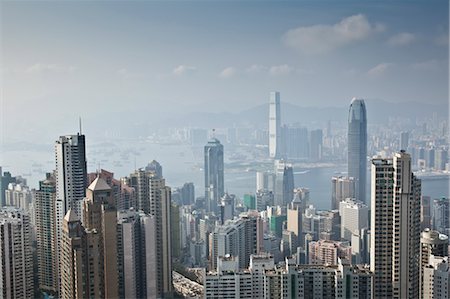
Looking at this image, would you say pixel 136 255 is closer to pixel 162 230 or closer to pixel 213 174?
pixel 162 230

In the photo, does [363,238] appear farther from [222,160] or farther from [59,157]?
[59,157]

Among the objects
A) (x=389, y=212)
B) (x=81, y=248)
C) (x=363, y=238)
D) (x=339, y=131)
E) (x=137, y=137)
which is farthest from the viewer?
(x=339, y=131)

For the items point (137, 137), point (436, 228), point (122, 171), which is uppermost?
point (137, 137)

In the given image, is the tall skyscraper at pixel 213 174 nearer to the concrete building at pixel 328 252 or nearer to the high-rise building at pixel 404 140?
the concrete building at pixel 328 252

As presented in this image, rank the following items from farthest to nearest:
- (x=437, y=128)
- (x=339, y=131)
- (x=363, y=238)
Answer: (x=339, y=131) < (x=437, y=128) < (x=363, y=238)

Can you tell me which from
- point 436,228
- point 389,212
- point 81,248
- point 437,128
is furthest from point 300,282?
point 437,128

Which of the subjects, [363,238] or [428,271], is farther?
[363,238]

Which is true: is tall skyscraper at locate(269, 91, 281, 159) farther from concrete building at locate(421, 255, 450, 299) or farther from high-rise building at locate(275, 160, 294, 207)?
concrete building at locate(421, 255, 450, 299)

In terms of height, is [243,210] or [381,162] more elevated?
[381,162]

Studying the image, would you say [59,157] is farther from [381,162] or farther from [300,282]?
[381,162]
